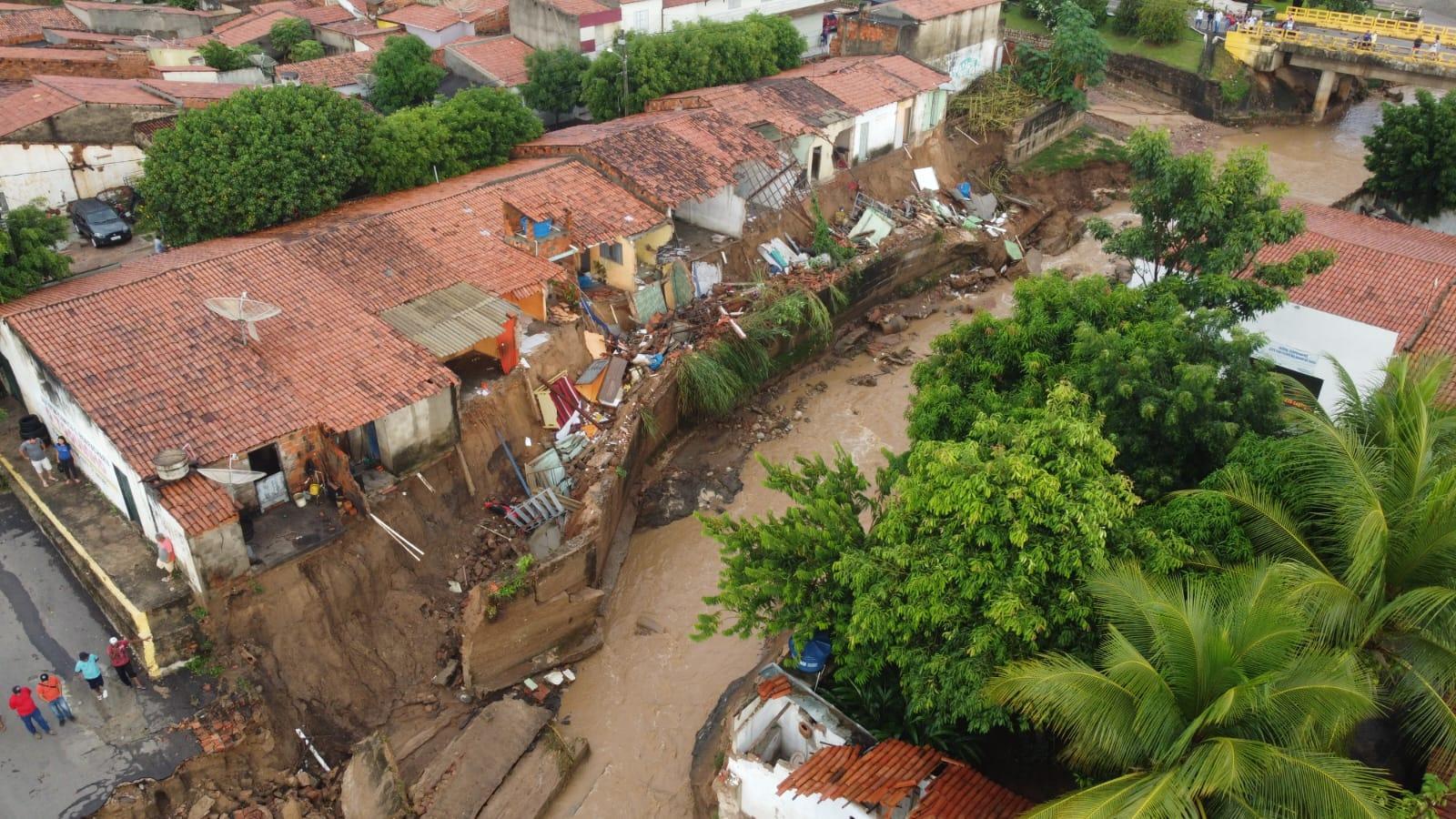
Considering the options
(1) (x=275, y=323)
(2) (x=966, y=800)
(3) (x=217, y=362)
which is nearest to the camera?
(2) (x=966, y=800)

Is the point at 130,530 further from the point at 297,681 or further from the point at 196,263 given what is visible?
the point at 196,263

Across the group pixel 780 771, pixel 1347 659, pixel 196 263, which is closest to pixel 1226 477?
pixel 1347 659

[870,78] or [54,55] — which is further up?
[870,78]

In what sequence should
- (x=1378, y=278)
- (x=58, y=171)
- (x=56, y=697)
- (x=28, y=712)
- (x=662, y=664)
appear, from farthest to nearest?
(x=58, y=171) < (x=1378, y=278) < (x=662, y=664) < (x=56, y=697) < (x=28, y=712)

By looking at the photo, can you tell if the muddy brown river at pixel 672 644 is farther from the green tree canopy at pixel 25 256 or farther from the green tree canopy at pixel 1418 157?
the green tree canopy at pixel 25 256

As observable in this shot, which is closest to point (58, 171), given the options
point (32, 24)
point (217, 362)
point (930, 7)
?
point (217, 362)

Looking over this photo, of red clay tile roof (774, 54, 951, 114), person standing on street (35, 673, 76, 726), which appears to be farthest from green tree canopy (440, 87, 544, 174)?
person standing on street (35, 673, 76, 726)

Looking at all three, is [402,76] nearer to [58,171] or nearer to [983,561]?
[58,171]
